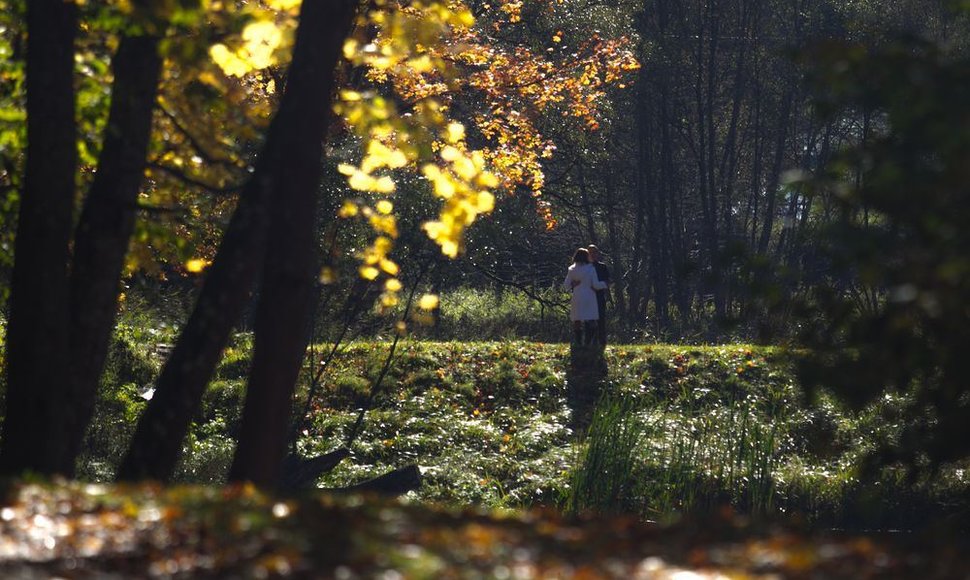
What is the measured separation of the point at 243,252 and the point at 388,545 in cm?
297

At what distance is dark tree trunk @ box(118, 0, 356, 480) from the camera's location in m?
6.55

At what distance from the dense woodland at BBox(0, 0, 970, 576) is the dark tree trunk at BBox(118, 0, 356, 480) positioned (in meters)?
0.02

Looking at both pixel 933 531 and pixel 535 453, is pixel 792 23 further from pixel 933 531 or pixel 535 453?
pixel 933 531

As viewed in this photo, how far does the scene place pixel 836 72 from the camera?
205 inches

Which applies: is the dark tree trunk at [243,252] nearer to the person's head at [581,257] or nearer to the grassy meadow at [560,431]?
the grassy meadow at [560,431]

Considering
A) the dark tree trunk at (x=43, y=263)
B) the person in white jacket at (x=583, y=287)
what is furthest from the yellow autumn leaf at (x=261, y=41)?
the person in white jacket at (x=583, y=287)

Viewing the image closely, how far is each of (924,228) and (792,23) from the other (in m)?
28.6

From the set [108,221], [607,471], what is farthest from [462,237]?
[108,221]

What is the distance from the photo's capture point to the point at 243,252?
21.9 ft

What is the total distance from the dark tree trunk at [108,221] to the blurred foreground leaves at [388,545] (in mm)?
2182

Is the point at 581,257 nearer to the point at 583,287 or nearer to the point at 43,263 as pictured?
the point at 583,287

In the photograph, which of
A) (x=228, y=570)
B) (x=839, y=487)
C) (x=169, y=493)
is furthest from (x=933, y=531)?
(x=839, y=487)

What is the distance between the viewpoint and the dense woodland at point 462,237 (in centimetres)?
552

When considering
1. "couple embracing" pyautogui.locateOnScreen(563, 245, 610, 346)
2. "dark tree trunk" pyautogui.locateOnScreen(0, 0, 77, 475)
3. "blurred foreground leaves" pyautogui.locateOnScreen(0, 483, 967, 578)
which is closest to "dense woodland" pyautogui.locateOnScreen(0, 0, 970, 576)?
"dark tree trunk" pyautogui.locateOnScreen(0, 0, 77, 475)
